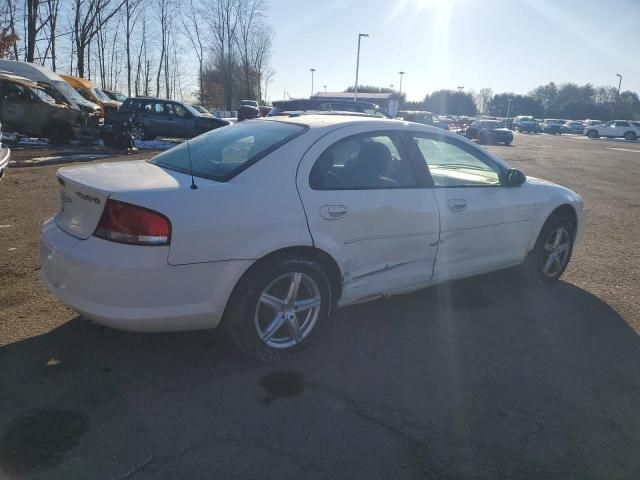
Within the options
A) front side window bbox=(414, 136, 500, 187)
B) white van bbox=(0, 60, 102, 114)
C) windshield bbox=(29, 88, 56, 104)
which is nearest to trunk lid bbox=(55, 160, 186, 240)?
front side window bbox=(414, 136, 500, 187)

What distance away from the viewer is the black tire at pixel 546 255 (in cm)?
489

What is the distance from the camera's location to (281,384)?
3141mm

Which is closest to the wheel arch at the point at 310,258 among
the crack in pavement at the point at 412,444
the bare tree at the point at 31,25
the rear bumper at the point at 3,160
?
the crack in pavement at the point at 412,444

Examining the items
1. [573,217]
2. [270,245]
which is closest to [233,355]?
[270,245]

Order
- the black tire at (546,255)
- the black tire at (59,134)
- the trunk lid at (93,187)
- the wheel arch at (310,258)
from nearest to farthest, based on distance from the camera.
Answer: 1. the trunk lid at (93,187)
2. the wheel arch at (310,258)
3. the black tire at (546,255)
4. the black tire at (59,134)

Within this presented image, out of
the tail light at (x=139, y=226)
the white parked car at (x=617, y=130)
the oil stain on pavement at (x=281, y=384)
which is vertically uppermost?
the white parked car at (x=617, y=130)

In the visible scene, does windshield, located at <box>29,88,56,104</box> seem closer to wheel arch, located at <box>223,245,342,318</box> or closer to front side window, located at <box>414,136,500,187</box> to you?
front side window, located at <box>414,136,500,187</box>

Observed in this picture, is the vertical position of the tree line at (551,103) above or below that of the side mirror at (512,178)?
above

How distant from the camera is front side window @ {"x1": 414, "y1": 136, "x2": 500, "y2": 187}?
405cm

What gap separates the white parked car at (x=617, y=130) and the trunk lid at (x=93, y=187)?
2198 inches

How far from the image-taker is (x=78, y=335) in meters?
3.57

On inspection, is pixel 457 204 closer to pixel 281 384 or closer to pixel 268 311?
pixel 268 311

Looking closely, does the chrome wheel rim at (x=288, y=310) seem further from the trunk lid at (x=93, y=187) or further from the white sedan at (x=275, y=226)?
the trunk lid at (x=93, y=187)

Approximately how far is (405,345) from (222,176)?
171 cm
